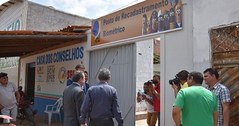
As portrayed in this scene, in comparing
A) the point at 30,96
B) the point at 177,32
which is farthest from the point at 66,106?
the point at 30,96

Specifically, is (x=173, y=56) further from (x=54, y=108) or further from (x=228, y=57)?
(x=54, y=108)

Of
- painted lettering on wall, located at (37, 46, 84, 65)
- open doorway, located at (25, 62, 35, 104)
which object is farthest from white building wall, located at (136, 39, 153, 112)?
open doorway, located at (25, 62, 35, 104)

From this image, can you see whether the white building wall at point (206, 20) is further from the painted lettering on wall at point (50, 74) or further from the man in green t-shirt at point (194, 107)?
the painted lettering on wall at point (50, 74)

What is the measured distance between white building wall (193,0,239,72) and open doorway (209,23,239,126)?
0.11 metres

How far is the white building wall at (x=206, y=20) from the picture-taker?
195 inches

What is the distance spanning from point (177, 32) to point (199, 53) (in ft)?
2.54

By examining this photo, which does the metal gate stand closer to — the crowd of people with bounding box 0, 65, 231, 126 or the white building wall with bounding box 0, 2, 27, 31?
the crowd of people with bounding box 0, 65, 231, 126

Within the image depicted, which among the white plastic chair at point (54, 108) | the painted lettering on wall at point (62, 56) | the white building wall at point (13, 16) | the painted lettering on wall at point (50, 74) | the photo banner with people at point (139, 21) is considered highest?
the white building wall at point (13, 16)

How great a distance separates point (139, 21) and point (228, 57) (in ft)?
8.91

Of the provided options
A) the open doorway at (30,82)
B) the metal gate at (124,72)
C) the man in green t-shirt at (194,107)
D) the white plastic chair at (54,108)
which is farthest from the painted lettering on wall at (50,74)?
the man in green t-shirt at (194,107)

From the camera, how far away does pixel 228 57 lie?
16.4 ft

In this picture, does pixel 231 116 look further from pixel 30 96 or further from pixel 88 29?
pixel 30 96

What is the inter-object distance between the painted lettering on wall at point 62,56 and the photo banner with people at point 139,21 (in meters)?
1.04

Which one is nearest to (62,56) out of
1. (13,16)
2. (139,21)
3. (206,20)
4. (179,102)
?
(139,21)
